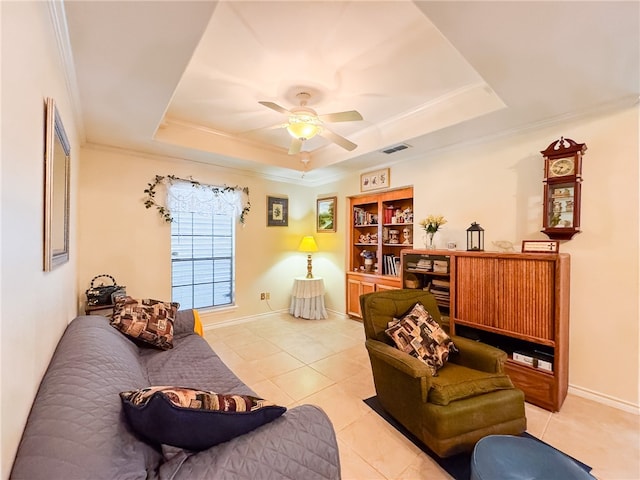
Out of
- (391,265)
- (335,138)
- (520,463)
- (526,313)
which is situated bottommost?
(520,463)

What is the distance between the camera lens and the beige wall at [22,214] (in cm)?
83

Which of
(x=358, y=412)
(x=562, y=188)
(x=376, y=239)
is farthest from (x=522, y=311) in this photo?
(x=376, y=239)

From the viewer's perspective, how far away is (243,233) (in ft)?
15.1

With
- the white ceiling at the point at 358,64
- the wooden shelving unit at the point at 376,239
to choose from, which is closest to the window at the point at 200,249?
the white ceiling at the point at 358,64

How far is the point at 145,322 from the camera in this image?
2432mm

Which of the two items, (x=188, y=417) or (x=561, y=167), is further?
(x=561, y=167)

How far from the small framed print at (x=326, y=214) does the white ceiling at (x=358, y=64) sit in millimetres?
1797

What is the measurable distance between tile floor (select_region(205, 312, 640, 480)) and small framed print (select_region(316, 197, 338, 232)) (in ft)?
6.34

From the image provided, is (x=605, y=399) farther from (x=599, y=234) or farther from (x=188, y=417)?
(x=188, y=417)

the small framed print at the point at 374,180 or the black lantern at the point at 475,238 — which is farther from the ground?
the small framed print at the point at 374,180

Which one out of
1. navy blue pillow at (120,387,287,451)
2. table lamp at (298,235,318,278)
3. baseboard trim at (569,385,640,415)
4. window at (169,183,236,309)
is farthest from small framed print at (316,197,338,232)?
navy blue pillow at (120,387,287,451)

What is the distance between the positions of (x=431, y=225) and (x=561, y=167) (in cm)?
127

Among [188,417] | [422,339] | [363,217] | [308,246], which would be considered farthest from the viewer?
[308,246]

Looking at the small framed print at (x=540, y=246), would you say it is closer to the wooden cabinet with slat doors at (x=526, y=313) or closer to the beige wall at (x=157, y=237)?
the wooden cabinet with slat doors at (x=526, y=313)
